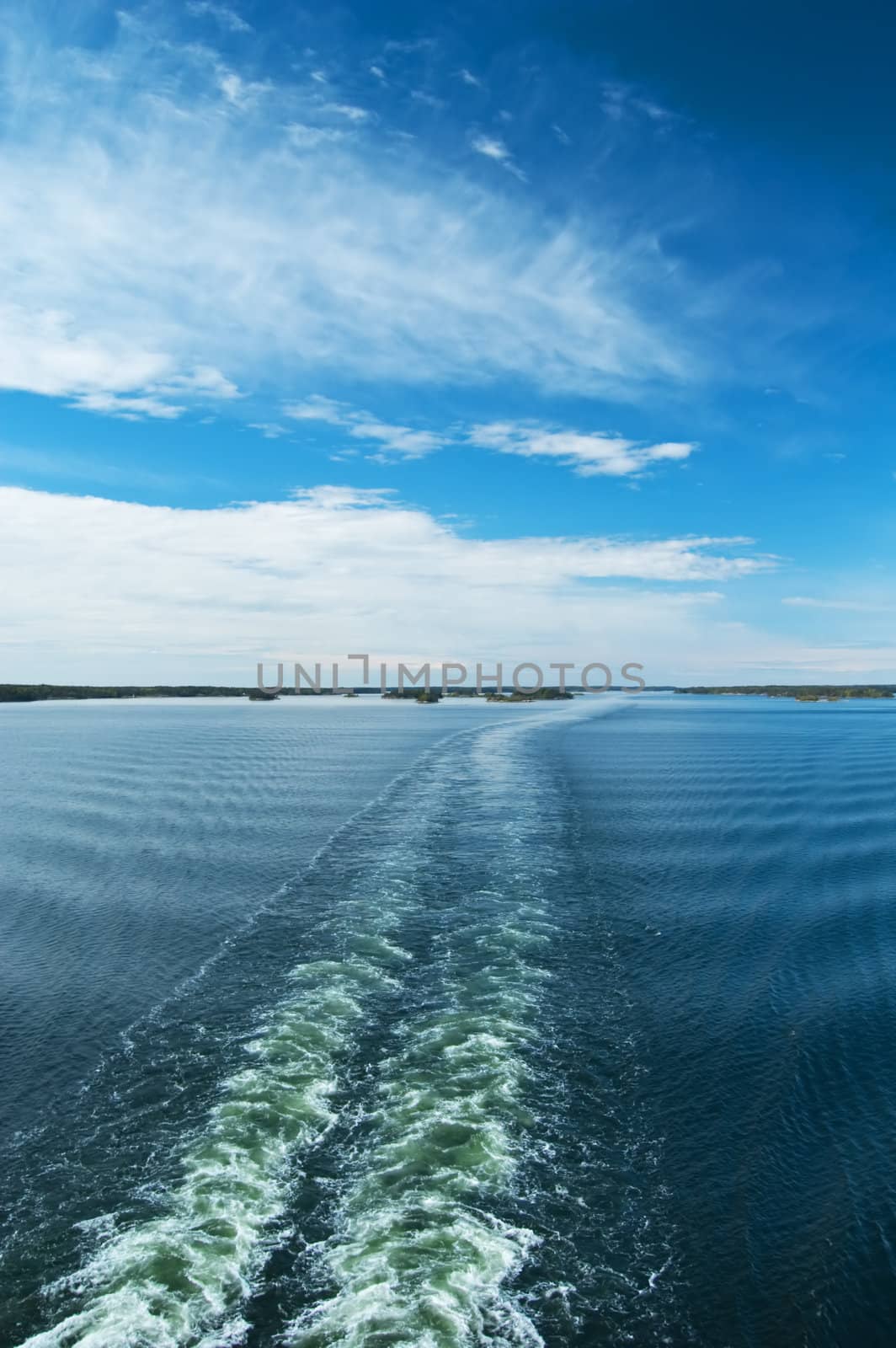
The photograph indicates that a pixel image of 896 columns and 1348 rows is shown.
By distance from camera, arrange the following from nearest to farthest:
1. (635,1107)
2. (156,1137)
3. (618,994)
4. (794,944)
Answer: (156,1137) → (635,1107) → (618,994) → (794,944)

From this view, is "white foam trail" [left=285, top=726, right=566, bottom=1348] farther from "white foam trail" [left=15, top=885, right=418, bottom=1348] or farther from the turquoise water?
"white foam trail" [left=15, top=885, right=418, bottom=1348]

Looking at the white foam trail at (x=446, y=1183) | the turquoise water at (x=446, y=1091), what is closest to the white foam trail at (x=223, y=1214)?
the turquoise water at (x=446, y=1091)

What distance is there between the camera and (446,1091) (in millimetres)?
10852

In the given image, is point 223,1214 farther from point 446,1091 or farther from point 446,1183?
point 446,1091

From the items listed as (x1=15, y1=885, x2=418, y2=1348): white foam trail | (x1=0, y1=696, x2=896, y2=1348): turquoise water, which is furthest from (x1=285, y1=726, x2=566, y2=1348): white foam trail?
(x1=15, y1=885, x2=418, y2=1348): white foam trail

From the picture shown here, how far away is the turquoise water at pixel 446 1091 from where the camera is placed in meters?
→ 7.58

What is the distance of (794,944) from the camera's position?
16.8m

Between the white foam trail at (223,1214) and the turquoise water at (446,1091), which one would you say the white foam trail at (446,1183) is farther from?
the white foam trail at (223,1214)

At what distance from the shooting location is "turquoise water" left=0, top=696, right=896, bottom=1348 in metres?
7.58

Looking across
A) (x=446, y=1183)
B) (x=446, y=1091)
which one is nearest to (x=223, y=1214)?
(x=446, y=1183)

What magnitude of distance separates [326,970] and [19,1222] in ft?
22.6

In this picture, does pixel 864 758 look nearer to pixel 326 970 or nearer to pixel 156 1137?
pixel 326 970

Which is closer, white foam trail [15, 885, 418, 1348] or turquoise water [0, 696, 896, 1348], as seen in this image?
white foam trail [15, 885, 418, 1348]

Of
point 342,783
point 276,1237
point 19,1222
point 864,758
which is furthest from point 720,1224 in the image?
point 864,758
